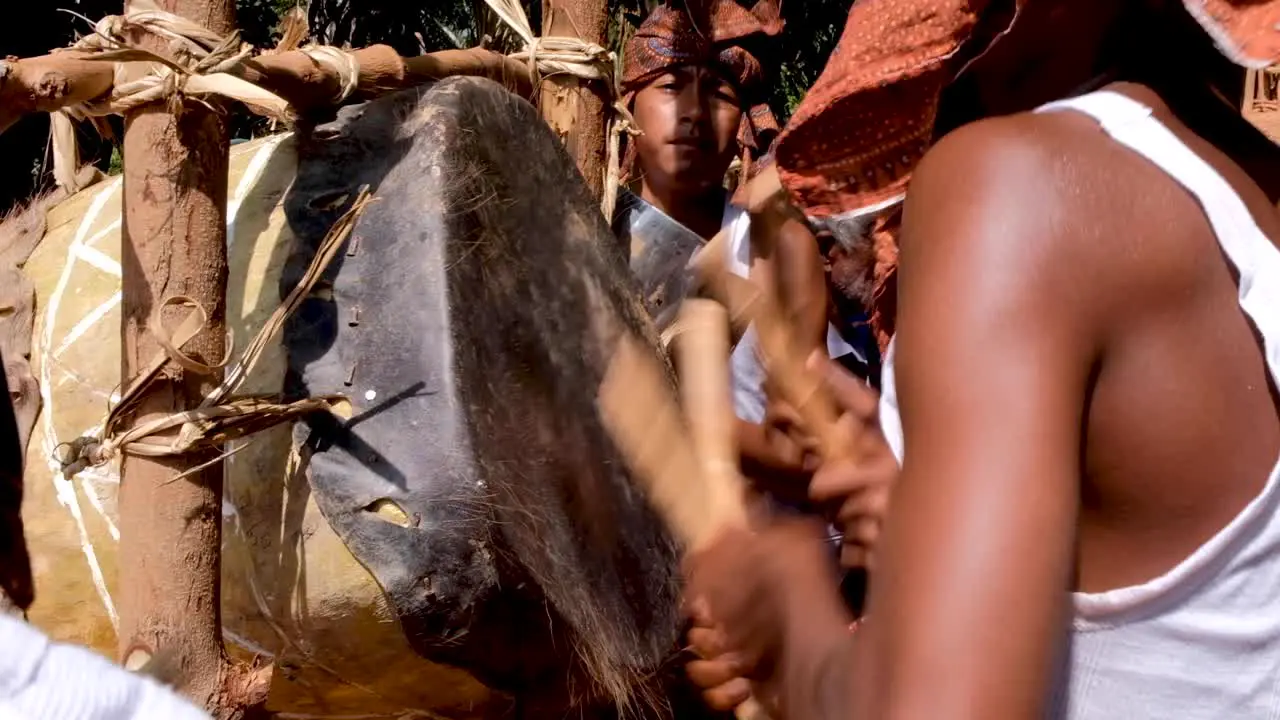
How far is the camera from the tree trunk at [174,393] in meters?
1.36

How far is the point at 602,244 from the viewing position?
2.06 meters

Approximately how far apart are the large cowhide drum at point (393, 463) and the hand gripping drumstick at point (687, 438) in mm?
94

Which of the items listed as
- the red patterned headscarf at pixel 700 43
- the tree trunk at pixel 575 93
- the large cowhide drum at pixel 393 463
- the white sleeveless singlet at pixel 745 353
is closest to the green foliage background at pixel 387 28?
the red patterned headscarf at pixel 700 43

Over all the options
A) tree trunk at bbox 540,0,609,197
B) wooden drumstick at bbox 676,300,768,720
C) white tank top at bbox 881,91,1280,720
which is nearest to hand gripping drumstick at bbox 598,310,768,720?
wooden drumstick at bbox 676,300,768,720

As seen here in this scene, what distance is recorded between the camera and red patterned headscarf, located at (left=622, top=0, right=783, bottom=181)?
11.5ft

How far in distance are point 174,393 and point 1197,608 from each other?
3.57 ft

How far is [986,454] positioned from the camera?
0.70 m

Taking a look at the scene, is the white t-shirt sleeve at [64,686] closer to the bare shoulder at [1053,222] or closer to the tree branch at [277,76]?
the bare shoulder at [1053,222]

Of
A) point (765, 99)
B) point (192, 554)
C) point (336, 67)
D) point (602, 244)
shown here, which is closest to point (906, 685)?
point (192, 554)

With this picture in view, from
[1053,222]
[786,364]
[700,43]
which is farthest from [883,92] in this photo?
[700,43]

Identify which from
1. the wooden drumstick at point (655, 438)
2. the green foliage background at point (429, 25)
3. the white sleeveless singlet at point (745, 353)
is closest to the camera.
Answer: the wooden drumstick at point (655, 438)

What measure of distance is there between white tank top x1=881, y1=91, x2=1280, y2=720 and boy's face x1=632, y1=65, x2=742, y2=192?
2.61 metres

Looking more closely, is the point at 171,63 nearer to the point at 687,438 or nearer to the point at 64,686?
the point at 687,438

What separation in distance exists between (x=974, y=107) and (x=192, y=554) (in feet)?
3.27
